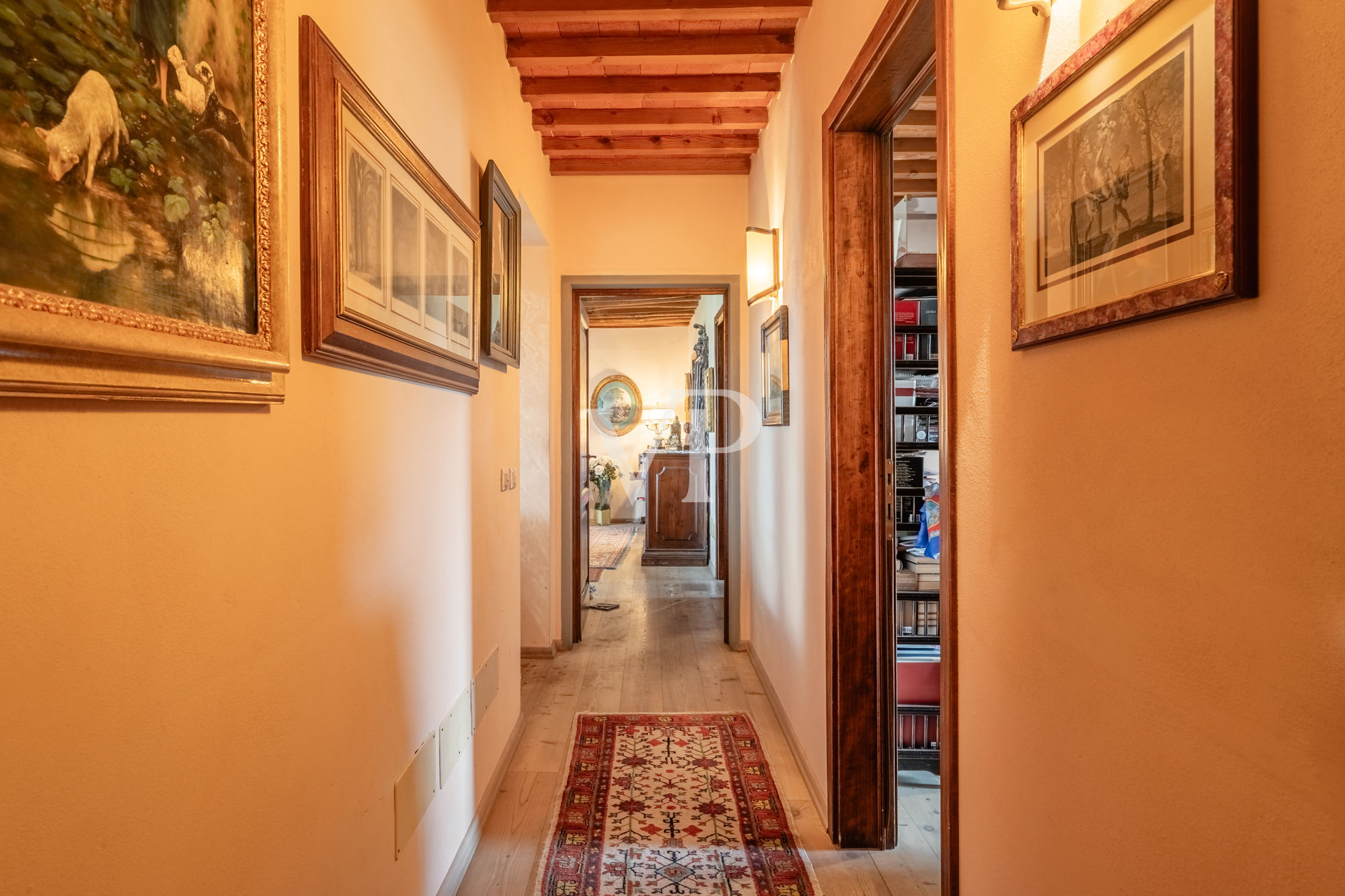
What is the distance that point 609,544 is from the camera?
25.7 feet

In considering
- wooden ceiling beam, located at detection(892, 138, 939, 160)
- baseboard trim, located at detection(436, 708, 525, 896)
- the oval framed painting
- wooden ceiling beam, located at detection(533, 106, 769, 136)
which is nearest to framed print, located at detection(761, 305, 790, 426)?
wooden ceiling beam, located at detection(892, 138, 939, 160)

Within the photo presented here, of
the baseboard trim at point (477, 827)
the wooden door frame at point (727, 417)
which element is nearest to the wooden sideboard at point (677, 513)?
the wooden door frame at point (727, 417)

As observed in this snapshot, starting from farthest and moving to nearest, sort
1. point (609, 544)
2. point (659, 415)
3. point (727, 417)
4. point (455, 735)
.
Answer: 1. point (659, 415)
2. point (609, 544)
3. point (727, 417)
4. point (455, 735)

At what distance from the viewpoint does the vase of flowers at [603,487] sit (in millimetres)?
9344

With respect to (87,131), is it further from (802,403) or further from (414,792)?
(802,403)

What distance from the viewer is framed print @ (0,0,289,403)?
0.56 metres

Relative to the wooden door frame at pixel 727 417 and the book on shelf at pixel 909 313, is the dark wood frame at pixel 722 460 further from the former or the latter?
the book on shelf at pixel 909 313

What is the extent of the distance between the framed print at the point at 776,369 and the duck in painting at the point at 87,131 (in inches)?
91.2

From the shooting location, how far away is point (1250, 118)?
2.05ft

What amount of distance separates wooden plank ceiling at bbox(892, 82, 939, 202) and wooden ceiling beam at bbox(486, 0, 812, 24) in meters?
0.57

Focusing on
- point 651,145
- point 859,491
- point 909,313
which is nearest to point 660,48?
point 651,145

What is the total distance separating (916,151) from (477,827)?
315 centimetres

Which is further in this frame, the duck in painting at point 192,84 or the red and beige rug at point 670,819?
the red and beige rug at point 670,819

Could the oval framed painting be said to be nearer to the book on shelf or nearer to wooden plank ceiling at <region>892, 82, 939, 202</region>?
wooden plank ceiling at <region>892, 82, 939, 202</region>
